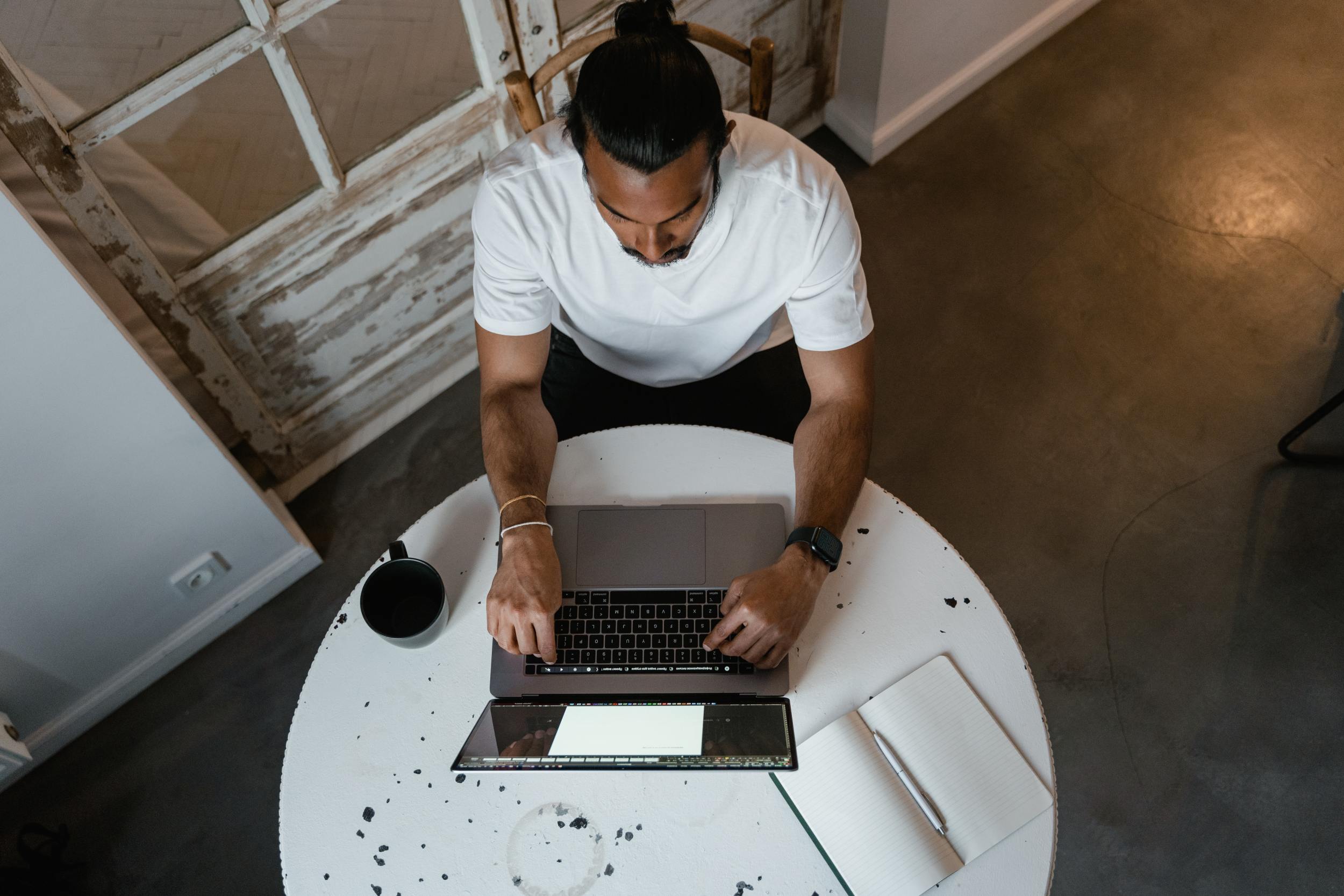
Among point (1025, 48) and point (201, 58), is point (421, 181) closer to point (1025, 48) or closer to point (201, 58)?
point (201, 58)

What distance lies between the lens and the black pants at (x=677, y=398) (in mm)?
1681

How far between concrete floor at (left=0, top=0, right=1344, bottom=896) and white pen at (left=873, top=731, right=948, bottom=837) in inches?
33.3


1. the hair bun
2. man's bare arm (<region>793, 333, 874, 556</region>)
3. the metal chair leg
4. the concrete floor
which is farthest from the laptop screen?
the metal chair leg

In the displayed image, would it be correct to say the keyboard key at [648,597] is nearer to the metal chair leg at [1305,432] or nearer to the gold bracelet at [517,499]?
the gold bracelet at [517,499]

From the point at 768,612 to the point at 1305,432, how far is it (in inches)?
67.7

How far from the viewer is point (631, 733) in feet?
3.77

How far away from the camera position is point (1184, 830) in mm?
1769

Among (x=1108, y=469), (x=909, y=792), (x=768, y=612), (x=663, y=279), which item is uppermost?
(x=663, y=279)

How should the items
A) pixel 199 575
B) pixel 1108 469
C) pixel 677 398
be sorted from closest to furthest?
pixel 677 398 < pixel 199 575 < pixel 1108 469

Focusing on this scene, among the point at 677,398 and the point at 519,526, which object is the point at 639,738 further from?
the point at 677,398

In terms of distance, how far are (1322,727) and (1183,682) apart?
0.86ft

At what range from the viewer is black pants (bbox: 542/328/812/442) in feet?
5.51

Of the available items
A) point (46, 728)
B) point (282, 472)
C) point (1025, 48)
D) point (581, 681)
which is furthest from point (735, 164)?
point (1025, 48)

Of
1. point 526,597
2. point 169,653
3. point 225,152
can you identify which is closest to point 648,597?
point 526,597
